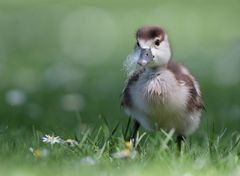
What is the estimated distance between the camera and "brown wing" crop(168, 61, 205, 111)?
546 centimetres

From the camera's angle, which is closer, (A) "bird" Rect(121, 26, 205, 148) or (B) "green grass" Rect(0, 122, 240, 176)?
(B) "green grass" Rect(0, 122, 240, 176)

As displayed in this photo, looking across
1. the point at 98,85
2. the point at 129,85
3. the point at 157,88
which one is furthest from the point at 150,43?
the point at 98,85

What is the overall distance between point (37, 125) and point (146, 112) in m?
1.55

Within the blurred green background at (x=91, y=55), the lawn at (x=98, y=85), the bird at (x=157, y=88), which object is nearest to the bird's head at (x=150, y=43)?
the bird at (x=157, y=88)

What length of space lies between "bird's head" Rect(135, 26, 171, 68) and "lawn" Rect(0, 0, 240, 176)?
45cm

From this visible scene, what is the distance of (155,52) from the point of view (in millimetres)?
5281

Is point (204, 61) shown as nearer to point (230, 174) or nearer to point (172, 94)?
point (172, 94)

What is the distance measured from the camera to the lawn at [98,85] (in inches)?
183

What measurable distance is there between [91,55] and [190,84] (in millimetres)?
6672

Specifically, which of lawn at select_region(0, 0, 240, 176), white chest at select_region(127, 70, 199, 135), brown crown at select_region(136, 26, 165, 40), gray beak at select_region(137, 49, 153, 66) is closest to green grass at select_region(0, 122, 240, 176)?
lawn at select_region(0, 0, 240, 176)

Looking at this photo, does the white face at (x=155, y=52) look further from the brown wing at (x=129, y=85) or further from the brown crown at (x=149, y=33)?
the brown wing at (x=129, y=85)

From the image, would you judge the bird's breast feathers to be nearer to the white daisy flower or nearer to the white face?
the white face

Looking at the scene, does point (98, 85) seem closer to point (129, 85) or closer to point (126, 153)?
point (129, 85)

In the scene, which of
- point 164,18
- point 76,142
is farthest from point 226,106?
point 164,18
